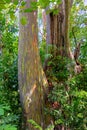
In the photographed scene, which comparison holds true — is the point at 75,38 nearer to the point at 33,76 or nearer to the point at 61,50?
the point at 61,50

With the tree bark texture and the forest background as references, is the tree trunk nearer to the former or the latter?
the forest background

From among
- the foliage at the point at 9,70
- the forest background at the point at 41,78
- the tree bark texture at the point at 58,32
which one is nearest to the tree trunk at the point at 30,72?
the forest background at the point at 41,78

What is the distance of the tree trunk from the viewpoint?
13.2 feet

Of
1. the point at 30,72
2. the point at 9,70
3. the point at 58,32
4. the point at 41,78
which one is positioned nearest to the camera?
the point at 30,72

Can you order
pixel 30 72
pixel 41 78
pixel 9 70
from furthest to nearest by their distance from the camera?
1. pixel 9 70
2. pixel 41 78
3. pixel 30 72

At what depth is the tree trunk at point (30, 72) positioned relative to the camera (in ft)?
13.2

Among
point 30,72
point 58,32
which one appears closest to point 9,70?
point 30,72

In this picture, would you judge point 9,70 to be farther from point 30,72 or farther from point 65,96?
point 65,96

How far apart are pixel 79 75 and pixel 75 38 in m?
1.60

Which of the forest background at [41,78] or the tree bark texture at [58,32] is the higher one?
the tree bark texture at [58,32]

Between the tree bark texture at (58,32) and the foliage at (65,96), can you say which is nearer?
the foliage at (65,96)

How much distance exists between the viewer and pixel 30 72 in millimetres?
4059

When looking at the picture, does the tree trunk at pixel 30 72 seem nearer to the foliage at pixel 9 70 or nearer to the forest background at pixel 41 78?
the forest background at pixel 41 78

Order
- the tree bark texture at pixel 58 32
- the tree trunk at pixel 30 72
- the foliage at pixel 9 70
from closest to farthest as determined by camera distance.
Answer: the tree trunk at pixel 30 72
the foliage at pixel 9 70
the tree bark texture at pixel 58 32
